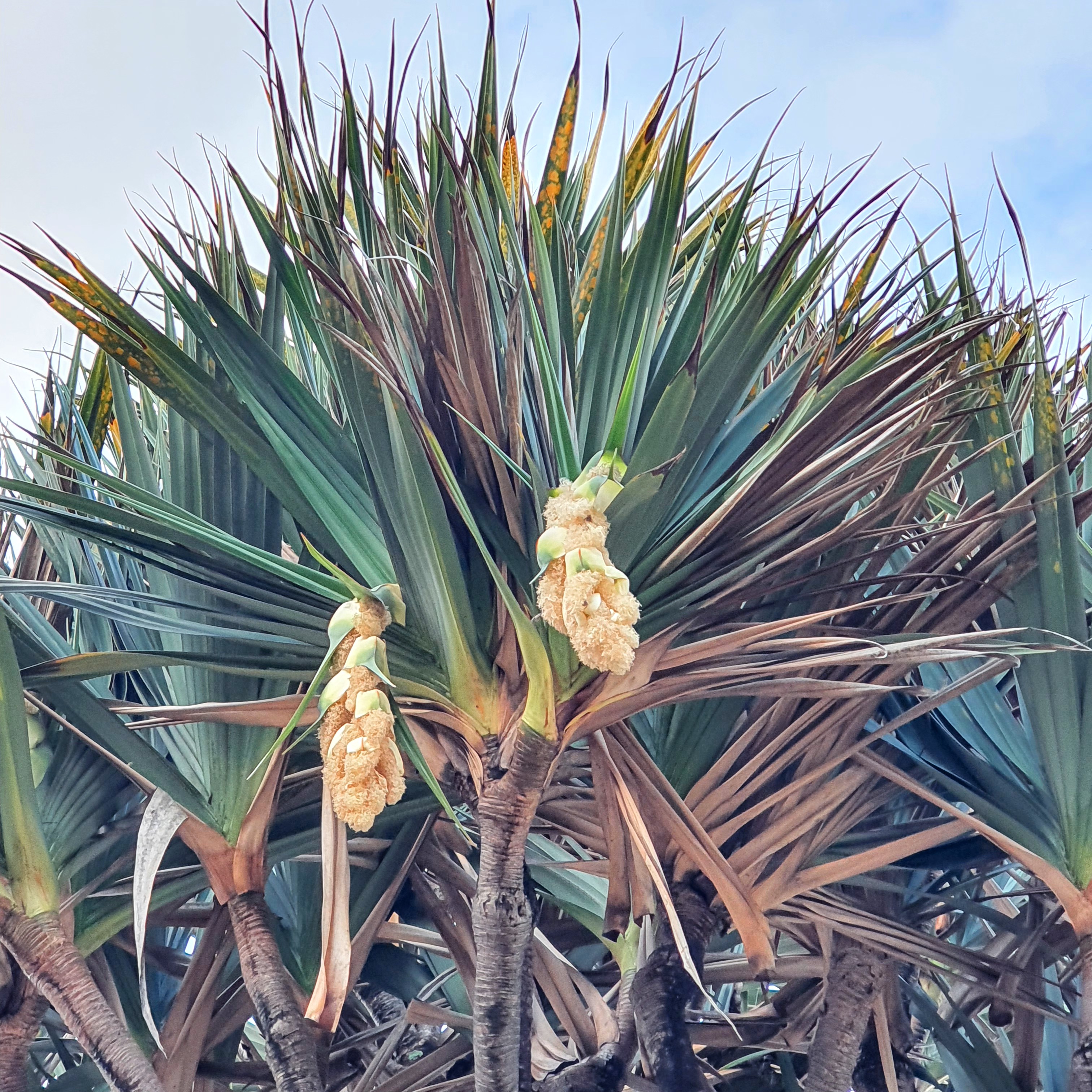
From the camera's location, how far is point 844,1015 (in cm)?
178

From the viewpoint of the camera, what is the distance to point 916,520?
1.79 metres

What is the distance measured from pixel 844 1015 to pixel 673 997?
1.21 ft

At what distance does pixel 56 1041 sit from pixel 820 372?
5.84ft

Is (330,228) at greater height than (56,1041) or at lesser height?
greater

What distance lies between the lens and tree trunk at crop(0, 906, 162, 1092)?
143 centimetres

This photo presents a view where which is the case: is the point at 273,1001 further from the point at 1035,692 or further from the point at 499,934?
the point at 1035,692

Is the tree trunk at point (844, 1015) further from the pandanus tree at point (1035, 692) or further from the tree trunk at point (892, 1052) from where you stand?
the pandanus tree at point (1035, 692)

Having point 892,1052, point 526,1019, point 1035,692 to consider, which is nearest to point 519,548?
point 526,1019

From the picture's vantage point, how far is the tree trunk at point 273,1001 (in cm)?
144

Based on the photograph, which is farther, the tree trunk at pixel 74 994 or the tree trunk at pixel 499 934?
the tree trunk at pixel 74 994

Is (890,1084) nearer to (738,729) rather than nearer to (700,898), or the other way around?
(700,898)

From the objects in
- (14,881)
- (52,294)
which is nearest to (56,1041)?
(14,881)

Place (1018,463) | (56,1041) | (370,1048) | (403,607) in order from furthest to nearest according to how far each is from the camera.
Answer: (370,1048) → (56,1041) → (1018,463) → (403,607)

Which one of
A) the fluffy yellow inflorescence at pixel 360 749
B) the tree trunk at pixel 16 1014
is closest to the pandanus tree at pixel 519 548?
the fluffy yellow inflorescence at pixel 360 749
